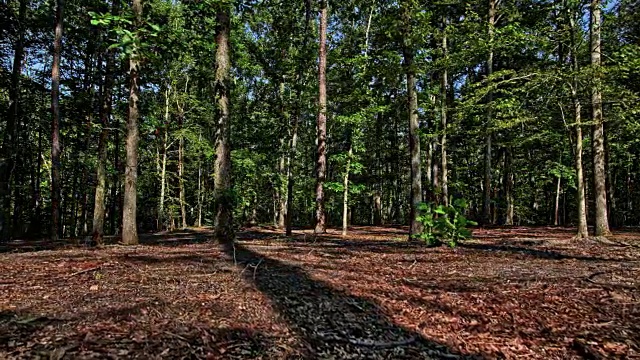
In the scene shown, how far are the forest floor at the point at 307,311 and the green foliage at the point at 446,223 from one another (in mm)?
2759

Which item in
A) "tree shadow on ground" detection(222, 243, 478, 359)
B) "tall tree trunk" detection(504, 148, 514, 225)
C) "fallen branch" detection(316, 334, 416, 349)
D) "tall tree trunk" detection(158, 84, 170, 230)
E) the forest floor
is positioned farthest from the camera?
"tall tree trunk" detection(504, 148, 514, 225)

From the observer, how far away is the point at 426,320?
3.99 metres

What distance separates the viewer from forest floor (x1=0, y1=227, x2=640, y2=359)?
2992 mm

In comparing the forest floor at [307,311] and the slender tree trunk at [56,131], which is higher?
the slender tree trunk at [56,131]

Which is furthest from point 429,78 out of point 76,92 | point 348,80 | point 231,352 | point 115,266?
point 231,352

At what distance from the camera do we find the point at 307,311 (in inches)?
157

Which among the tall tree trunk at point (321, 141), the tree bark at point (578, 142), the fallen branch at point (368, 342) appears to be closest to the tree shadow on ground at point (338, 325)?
the fallen branch at point (368, 342)

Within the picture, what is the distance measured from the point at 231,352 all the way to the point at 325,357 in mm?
739

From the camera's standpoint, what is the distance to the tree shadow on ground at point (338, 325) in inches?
127

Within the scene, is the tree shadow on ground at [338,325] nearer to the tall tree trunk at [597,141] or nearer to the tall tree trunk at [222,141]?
the tall tree trunk at [222,141]

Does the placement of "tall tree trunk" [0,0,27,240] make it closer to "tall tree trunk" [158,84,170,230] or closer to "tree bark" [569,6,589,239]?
"tall tree trunk" [158,84,170,230]

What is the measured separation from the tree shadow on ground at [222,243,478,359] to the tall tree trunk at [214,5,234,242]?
5.38m

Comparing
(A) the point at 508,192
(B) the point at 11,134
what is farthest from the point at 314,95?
(A) the point at 508,192

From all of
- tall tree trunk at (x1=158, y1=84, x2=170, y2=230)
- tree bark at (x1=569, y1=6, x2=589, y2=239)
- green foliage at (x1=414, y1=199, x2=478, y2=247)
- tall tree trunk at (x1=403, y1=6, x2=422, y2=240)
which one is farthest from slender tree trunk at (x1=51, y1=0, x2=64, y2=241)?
tree bark at (x1=569, y1=6, x2=589, y2=239)
